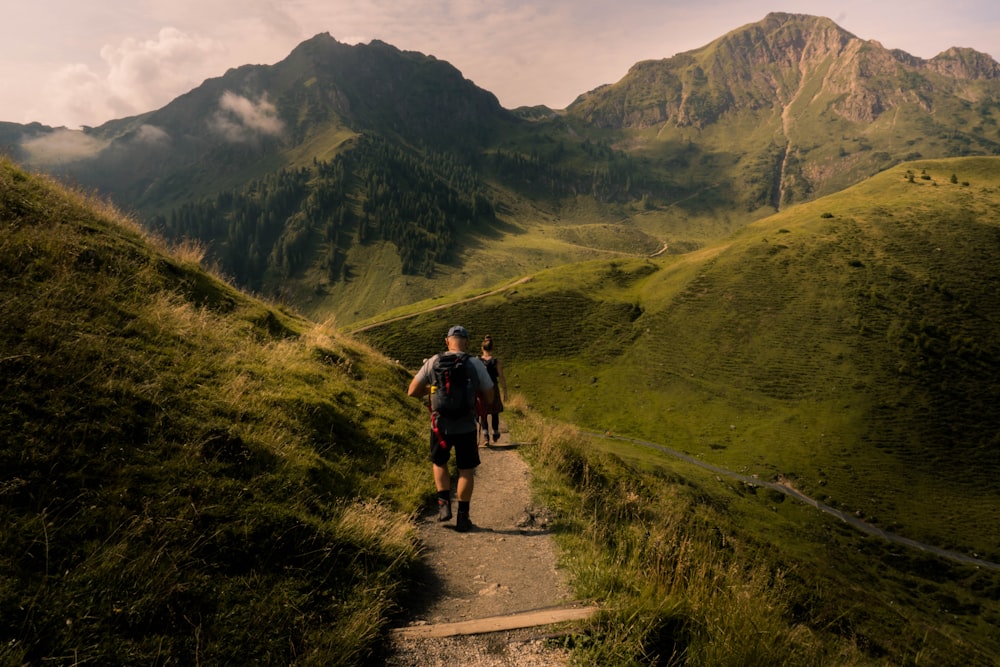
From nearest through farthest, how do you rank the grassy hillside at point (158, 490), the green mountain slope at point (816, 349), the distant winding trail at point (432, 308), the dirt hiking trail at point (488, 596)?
1. the grassy hillside at point (158, 490)
2. the dirt hiking trail at point (488, 596)
3. the green mountain slope at point (816, 349)
4. the distant winding trail at point (432, 308)

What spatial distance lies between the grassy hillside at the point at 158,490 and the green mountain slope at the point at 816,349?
8089cm

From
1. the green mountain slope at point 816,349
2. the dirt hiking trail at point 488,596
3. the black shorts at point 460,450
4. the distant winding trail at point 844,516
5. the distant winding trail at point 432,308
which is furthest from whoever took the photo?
the distant winding trail at point 432,308

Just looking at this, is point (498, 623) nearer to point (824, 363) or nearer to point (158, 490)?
point (158, 490)

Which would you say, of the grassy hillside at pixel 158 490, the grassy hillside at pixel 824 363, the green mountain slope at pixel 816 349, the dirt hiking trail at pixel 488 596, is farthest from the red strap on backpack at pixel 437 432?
the green mountain slope at pixel 816 349

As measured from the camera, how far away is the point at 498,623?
589 centimetres

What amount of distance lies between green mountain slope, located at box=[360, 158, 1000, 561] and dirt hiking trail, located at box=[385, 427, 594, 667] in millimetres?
77532

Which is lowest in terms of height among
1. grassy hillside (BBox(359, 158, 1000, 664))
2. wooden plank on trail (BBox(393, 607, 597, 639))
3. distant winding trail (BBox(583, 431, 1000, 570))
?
distant winding trail (BBox(583, 431, 1000, 570))

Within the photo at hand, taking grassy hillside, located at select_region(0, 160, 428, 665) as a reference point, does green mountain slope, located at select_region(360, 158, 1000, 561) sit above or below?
below

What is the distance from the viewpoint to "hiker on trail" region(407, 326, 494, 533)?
8.70 m

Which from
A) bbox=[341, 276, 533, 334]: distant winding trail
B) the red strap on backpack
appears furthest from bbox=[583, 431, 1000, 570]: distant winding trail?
the red strap on backpack

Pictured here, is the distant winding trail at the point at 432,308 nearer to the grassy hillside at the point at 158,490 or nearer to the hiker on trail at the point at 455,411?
the grassy hillside at the point at 158,490

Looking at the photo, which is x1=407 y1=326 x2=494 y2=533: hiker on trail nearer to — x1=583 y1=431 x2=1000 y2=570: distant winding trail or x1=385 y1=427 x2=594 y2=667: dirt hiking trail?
x1=385 y1=427 x2=594 y2=667: dirt hiking trail

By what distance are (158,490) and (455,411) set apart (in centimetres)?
447

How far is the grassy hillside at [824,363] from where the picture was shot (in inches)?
2406
